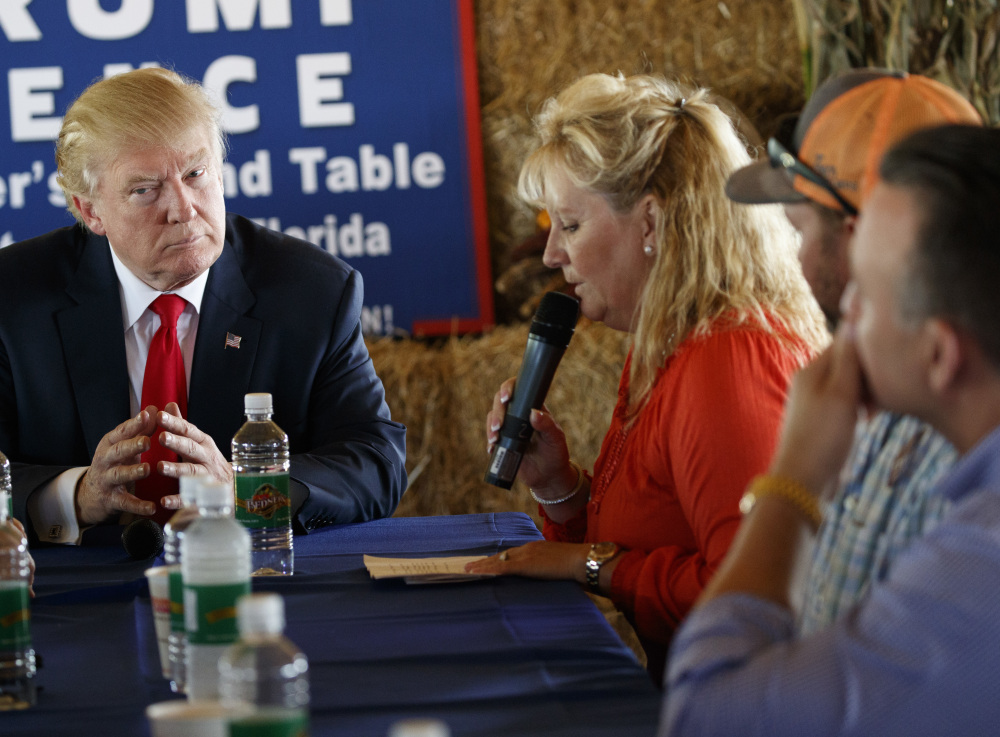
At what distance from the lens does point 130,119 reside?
2104mm

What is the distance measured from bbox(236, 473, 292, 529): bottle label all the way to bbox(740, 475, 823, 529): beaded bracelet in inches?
33.2

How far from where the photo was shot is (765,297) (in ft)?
5.47

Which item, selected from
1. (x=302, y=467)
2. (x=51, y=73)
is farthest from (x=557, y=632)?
(x=51, y=73)

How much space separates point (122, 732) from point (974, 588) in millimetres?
759

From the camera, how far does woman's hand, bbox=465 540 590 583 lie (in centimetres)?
155

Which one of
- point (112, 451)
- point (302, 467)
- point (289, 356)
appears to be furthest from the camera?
point (289, 356)

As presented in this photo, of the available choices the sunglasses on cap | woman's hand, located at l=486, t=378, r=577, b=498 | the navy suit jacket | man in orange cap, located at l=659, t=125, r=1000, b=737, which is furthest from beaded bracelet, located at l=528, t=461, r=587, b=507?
man in orange cap, located at l=659, t=125, r=1000, b=737

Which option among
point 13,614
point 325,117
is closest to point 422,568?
point 13,614

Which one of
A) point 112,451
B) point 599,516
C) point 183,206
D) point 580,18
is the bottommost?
point 599,516

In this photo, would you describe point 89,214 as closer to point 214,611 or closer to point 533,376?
point 533,376

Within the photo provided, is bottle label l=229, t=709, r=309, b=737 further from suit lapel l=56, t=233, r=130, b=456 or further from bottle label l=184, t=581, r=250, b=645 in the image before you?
suit lapel l=56, t=233, r=130, b=456

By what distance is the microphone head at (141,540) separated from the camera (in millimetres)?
1817

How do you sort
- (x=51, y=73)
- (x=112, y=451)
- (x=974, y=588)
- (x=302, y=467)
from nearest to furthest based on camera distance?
1. (x=974, y=588)
2. (x=112, y=451)
3. (x=302, y=467)
4. (x=51, y=73)

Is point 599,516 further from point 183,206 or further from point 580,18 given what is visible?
point 580,18
